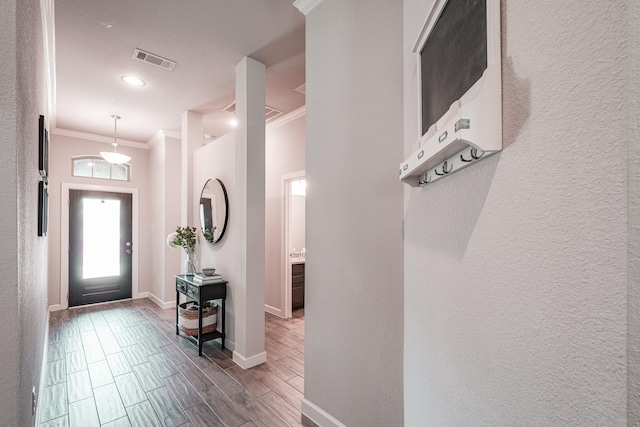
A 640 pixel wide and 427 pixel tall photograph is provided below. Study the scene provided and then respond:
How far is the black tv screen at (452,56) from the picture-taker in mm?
648

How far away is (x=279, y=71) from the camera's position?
10.2 feet

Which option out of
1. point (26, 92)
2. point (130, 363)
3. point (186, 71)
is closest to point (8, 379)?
point (26, 92)

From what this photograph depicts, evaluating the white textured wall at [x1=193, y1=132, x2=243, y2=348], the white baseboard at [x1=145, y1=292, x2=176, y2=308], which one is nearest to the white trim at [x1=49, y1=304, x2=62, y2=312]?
the white baseboard at [x1=145, y1=292, x2=176, y2=308]

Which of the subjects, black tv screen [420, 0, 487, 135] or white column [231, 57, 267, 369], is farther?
white column [231, 57, 267, 369]

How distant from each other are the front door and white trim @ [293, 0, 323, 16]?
16.7 feet

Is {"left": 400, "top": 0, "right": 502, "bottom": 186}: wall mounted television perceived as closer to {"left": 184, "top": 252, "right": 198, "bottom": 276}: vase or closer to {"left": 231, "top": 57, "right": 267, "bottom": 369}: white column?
{"left": 231, "top": 57, "right": 267, "bottom": 369}: white column

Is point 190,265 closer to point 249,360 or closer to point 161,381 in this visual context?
point 161,381

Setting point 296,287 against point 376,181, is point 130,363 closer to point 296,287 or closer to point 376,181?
point 296,287

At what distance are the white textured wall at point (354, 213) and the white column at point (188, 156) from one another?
8.77 feet

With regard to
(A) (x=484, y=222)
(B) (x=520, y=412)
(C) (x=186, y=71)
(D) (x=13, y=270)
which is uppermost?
(C) (x=186, y=71)

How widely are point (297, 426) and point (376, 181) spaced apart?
178 centimetres

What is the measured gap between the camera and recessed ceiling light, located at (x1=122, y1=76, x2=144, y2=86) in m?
3.23

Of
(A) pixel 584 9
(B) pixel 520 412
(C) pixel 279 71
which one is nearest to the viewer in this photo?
(A) pixel 584 9

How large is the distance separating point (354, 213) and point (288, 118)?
3.00 m
